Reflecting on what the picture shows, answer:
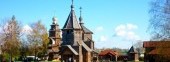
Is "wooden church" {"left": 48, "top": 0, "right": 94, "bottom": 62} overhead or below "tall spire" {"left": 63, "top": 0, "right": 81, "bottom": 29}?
below

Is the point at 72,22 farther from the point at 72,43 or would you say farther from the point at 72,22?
the point at 72,43

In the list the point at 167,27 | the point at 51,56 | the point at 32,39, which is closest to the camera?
the point at 167,27

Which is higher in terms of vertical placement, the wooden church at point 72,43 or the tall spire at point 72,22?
the tall spire at point 72,22

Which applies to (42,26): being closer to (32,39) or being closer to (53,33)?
(32,39)

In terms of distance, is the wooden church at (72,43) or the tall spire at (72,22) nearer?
the wooden church at (72,43)

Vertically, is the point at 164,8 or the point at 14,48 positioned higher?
the point at 164,8

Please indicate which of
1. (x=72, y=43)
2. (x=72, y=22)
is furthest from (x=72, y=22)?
(x=72, y=43)

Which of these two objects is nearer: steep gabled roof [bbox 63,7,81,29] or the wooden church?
the wooden church

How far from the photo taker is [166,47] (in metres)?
41.6

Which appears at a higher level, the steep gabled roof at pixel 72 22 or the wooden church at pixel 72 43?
the steep gabled roof at pixel 72 22

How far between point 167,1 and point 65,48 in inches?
1788

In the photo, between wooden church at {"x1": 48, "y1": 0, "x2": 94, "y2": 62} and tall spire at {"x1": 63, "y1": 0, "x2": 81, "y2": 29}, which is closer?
wooden church at {"x1": 48, "y1": 0, "x2": 94, "y2": 62}

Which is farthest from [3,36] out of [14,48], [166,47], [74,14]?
[166,47]

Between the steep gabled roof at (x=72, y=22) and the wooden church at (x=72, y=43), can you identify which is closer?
the wooden church at (x=72, y=43)
